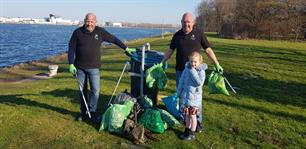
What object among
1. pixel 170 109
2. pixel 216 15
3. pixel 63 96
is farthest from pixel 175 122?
pixel 216 15

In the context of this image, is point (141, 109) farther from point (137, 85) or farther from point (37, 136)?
point (37, 136)

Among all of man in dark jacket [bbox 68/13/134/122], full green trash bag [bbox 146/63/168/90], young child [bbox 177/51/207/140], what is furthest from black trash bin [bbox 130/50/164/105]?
young child [bbox 177/51/207/140]

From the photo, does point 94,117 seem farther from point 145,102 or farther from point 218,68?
point 218,68

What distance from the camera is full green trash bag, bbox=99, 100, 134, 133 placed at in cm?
628

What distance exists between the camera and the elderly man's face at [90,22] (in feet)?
21.1

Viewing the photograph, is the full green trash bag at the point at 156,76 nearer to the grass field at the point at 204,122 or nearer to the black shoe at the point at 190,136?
the grass field at the point at 204,122

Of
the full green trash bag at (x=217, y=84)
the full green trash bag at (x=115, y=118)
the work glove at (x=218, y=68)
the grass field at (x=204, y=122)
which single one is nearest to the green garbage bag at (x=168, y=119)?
the grass field at (x=204, y=122)

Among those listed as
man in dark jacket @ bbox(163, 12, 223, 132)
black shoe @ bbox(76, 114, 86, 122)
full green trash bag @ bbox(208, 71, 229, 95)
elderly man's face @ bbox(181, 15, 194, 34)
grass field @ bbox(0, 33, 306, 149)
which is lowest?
grass field @ bbox(0, 33, 306, 149)

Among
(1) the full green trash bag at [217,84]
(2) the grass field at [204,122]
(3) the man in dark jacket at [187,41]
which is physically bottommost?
(2) the grass field at [204,122]

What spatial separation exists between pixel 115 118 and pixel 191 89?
1457 millimetres

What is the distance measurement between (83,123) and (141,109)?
115 cm

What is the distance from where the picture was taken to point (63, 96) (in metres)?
9.15

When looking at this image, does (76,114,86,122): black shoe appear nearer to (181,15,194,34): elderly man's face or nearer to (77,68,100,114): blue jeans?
(77,68,100,114): blue jeans

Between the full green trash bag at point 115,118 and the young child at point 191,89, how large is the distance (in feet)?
3.52
